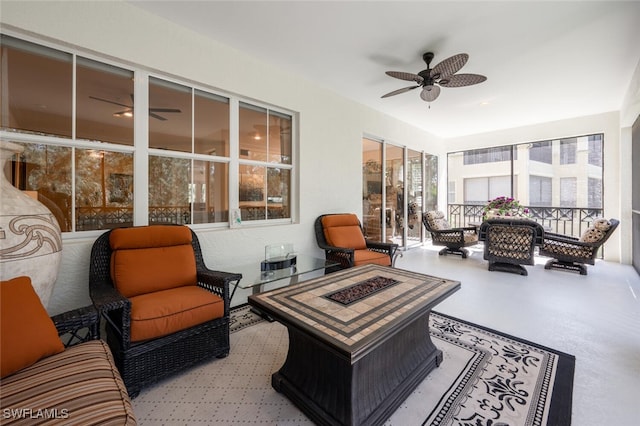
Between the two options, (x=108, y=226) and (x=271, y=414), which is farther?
(x=108, y=226)

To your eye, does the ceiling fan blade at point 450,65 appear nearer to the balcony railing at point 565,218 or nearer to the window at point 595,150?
the balcony railing at point 565,218

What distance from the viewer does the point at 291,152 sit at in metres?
3.61

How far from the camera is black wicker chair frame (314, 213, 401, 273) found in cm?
309

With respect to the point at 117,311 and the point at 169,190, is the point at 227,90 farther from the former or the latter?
the point at 117,311

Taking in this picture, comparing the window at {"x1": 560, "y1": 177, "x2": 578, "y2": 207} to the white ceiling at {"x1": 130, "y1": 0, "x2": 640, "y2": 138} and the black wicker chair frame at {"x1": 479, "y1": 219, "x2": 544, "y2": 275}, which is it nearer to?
the white ceiling at {"x1": 130, "y1": 0, "x2": 640, "y2": 138}

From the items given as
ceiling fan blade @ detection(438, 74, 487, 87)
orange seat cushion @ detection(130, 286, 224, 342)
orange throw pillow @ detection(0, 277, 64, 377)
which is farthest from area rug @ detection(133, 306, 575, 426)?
ceiling fan blade @ detection(438, 74, 487, 87)

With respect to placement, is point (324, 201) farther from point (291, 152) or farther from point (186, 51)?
point (186, 51)

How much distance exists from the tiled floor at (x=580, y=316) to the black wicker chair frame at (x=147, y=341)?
1074 mm

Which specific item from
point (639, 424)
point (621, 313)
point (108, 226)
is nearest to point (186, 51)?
point (108, 226)

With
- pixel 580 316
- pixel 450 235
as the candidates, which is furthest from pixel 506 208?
pixel 580 316

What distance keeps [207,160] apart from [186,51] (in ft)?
3.43

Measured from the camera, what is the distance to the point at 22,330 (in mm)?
1128

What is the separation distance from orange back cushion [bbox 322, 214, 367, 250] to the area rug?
162 centimetres

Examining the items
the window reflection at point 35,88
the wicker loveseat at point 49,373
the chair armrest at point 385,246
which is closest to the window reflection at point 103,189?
the window reflection at point 35,88
